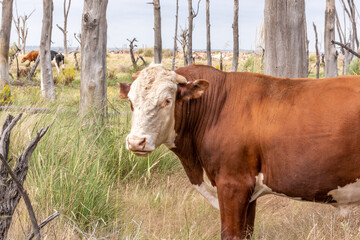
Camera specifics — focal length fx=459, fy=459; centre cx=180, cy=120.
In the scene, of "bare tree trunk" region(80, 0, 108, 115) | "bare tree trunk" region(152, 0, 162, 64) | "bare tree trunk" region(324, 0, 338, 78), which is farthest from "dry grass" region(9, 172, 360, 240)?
"bare tree trunk" region(152, 0, 162, 64)

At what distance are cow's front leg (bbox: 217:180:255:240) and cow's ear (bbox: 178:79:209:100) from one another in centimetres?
64

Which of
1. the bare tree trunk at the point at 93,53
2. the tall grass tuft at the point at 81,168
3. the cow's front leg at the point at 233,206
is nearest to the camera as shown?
the cow's front leg at the point at 233,206

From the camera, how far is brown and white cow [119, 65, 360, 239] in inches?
120

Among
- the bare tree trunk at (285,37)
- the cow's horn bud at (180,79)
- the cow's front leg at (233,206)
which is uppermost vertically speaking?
the bare tree trunk at (285,37)

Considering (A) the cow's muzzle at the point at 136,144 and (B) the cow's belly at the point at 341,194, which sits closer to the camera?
(A) the cow's muzzle at the point at 136,144

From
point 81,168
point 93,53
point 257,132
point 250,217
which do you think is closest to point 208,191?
point 250,217

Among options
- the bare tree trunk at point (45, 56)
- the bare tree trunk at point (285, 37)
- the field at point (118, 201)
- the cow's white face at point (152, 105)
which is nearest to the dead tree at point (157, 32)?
the bare tree trunk at point (45, 56)

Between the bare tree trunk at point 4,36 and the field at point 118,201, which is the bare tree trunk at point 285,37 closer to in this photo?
the field at point 118,201

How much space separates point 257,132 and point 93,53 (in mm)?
3576

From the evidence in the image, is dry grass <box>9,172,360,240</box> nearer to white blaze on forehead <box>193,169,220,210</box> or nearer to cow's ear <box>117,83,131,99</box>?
white blaze on forehead <box>193,169,220,210</box>

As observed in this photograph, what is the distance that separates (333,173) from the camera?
10.1 ft

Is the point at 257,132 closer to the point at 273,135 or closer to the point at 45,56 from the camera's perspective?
the point at 273,135

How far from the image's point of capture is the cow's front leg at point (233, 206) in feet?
10.4

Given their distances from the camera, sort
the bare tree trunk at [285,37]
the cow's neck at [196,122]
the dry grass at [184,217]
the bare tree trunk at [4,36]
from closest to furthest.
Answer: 1. the cow's neck at [196,122]
2. the dry grass at [184,217]
3. the bare tree trunk at [285,37]
4. the bare tree trunk at [4,36]
